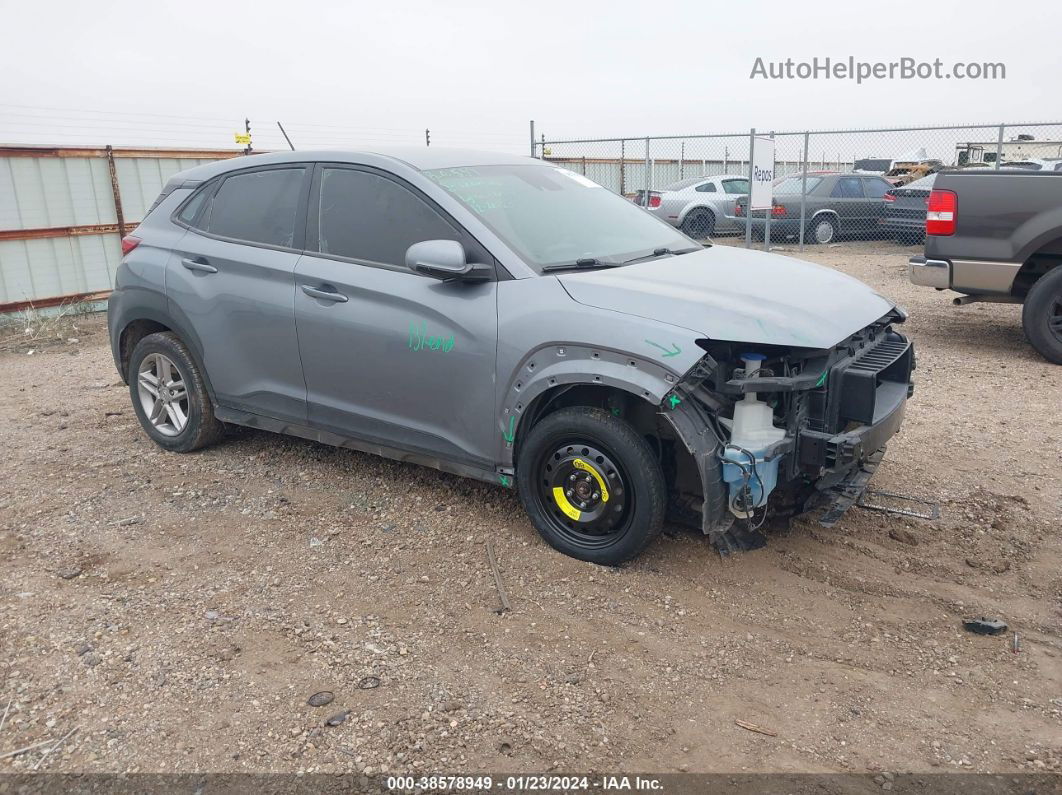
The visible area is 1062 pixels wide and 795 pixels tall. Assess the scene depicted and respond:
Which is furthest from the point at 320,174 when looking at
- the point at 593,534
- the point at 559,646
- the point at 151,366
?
the point at 559,646

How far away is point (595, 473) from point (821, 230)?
15.5 meters

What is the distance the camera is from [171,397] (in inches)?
213

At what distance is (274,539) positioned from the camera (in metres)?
4.30

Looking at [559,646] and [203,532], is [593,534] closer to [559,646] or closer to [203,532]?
[559,646]

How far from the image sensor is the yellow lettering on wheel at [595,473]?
12.2ft

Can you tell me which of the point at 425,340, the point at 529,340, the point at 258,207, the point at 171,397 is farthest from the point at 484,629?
the point at 171,397

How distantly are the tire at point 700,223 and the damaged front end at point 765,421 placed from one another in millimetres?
15178

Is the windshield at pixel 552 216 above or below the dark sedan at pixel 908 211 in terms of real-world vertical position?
above

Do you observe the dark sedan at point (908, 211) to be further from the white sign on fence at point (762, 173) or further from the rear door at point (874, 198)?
the white sign on fence at point (762, 173)

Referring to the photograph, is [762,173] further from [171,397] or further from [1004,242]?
[171,397]

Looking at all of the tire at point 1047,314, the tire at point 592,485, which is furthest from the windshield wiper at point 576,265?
the tire at point 1047,314

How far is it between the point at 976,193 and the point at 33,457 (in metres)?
7.55

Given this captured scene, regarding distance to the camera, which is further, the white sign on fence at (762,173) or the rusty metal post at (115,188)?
the white sign on fence at (762,173)

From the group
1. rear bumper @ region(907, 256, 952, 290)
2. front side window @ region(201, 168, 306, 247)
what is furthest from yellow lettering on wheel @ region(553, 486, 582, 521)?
rear bumper @ region(907, 256, 952, 290)
